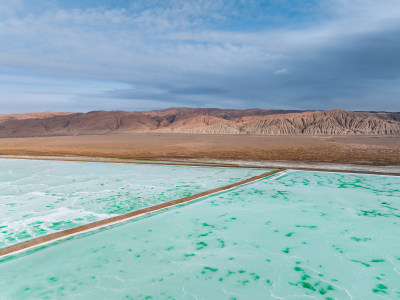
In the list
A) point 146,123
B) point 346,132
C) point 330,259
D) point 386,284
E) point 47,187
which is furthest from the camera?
point 146,123

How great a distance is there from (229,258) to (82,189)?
5.25 meters

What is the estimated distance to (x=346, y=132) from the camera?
6281 centimetres

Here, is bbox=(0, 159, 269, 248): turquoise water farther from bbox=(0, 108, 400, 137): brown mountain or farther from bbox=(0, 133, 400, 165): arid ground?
bbox=(0, 108, 400, 137): brown mountain

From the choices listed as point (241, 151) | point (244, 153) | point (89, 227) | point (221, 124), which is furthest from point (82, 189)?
point (221, 124)

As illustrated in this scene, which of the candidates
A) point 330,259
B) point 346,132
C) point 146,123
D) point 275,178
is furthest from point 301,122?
point 330,259

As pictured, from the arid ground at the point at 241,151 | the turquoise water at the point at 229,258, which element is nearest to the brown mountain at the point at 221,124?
the arid ground at the point at 241,151

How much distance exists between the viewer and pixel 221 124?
76688 mm

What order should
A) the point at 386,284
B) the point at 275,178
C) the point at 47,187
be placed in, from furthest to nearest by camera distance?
the point at 275,178 < the point at 47,187 < the point at 386,284

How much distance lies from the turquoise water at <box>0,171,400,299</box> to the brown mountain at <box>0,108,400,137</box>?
2509 inches

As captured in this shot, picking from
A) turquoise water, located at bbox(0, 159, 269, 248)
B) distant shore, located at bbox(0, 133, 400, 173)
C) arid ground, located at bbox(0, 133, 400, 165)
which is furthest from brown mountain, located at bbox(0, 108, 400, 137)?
turquoise water, located at bbox(0, 159, 269, 248)

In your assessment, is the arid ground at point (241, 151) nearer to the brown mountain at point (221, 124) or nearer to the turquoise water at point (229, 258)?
the turquoise water at point (229, 258)

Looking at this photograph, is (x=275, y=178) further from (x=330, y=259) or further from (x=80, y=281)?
(x=80, y=281)

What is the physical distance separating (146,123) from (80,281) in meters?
93.5

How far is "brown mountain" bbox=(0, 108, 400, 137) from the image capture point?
66438 mm
